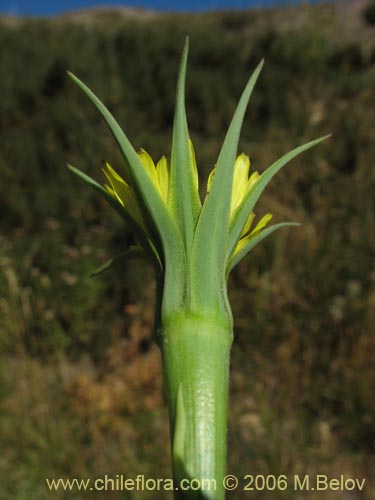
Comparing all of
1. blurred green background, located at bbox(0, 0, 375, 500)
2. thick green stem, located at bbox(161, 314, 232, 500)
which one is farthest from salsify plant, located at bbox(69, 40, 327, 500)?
blurred green background, located at bbox(0, 0, 375, 500)

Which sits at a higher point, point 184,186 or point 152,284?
point 152,284

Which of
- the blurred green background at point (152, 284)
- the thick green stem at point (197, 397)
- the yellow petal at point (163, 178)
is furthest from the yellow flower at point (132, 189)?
the blurred green background at point (152, 284)

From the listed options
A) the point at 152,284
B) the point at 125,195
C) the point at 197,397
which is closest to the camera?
the point at 197,397

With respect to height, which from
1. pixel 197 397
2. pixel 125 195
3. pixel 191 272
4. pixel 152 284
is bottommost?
pixel 197 397

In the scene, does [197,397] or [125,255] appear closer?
[197,397]

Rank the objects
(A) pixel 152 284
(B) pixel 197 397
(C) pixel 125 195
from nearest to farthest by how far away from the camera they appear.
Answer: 1. (B) pixel 197 397
2. (C) pixel 125 195
3. (A) pixel 152 284

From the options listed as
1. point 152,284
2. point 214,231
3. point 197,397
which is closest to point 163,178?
point 214,231

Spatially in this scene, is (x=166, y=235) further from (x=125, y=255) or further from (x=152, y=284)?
(x=152, y=284)

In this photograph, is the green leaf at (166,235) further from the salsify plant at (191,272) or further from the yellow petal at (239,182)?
the yellow petal at (239,182)

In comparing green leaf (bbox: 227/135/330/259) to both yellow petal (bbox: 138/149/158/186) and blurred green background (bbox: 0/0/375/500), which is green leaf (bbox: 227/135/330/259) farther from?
blurred green background (bbox: 0/0/375/500)
